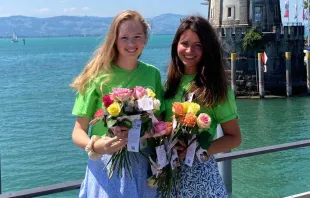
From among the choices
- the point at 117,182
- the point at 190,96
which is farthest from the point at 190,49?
the point at 117,182

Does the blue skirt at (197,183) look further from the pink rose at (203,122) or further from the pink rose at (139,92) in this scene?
the pink rose at (139,92)

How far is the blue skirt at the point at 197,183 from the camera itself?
2.94 m

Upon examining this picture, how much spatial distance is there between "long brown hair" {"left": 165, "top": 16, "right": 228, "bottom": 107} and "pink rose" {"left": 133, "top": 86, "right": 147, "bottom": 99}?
1.26 ft

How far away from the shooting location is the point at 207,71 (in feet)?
9.98

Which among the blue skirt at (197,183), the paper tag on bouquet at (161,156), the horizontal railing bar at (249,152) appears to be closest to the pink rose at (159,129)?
the paper tag on bouquet at (161,156)

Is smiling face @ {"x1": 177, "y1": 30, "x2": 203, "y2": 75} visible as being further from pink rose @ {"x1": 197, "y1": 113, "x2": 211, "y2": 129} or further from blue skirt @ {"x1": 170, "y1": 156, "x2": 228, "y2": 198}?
blue skirt @ {"x1": 170, "y1": 156, "x2": 228, "y2": 198}

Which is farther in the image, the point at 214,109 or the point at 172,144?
the point at 214,109

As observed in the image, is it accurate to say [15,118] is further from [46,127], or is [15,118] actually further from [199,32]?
[199,32]

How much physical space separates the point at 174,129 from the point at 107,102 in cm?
40

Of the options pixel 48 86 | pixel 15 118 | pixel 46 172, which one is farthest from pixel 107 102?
pixel 48 86

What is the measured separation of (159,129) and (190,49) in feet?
1.83

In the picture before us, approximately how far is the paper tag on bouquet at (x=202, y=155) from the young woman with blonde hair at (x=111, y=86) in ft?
0.94

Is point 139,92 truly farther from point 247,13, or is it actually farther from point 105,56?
point 247,13

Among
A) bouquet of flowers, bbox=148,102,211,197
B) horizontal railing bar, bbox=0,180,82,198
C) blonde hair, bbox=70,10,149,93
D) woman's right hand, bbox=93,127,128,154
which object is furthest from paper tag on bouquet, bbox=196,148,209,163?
horizontal railing bar, bbox=0,180,82,198
